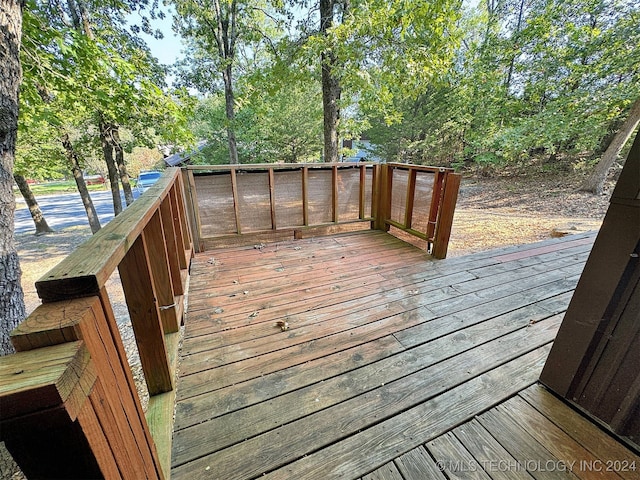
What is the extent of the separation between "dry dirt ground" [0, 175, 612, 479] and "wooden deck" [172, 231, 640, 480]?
5.90 ft

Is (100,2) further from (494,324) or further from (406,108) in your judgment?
(406,108)

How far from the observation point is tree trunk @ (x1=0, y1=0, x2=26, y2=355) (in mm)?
1871

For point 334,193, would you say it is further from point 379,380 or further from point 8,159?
point 8,159

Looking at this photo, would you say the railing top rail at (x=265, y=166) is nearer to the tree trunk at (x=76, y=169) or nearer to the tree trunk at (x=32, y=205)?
the tree trunk at (x=76, y=169)

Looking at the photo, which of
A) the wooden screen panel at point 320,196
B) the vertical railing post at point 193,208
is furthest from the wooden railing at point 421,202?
the vertical railing post at point 193,208

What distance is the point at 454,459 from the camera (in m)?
1.21

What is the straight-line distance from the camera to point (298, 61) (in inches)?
219

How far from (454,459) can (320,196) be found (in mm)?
3116

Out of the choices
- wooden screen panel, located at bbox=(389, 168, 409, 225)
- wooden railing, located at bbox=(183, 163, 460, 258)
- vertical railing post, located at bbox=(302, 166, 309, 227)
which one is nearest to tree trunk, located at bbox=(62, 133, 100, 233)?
wooden railing, located at bbox=(183, 163, 460, 258)

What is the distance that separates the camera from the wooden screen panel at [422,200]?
10.5 feet

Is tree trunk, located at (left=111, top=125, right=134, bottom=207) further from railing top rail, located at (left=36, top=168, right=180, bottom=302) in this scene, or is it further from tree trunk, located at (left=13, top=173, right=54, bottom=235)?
railing top rail, located at (left=36, top=168, right=180, bottom=302)

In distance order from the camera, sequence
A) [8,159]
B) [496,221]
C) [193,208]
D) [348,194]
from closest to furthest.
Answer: [8,159]
[193,208]
[348,194]
[496,221]

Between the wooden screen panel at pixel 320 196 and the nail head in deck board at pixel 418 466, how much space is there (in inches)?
118

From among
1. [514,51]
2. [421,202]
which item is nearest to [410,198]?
[421,202]
